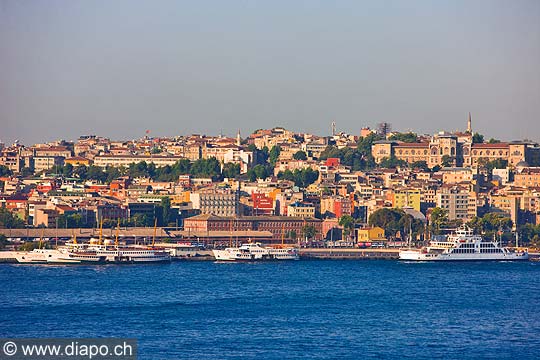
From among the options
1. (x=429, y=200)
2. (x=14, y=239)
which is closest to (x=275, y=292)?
(x=14, y=239)

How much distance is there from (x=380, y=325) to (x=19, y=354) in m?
5.40

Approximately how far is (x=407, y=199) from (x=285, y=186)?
16.4 feet

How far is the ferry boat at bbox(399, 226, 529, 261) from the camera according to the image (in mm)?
35219

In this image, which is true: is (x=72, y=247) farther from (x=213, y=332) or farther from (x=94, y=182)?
(x=94, y=182)

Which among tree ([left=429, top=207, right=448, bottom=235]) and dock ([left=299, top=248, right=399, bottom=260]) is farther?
tree ([left=429, top=207, right=448, bottom=235])

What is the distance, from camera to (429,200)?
4634 cm

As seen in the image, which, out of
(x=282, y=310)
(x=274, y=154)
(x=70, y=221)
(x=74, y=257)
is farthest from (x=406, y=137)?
(x=282, y=310)

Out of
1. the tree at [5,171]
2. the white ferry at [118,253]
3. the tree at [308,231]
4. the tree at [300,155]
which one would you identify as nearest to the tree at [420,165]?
the tree at [300,155]

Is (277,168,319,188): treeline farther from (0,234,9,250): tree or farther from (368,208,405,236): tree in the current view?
(0,234,9,250): tree

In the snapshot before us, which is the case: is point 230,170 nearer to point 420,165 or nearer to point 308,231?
point 420,165

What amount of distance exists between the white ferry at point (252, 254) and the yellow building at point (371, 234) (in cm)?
612

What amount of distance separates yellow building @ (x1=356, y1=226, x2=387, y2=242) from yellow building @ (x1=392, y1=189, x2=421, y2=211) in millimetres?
3748

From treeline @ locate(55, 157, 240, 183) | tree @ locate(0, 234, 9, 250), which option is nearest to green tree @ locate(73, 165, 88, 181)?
treeline @ locate(55, 157, 240, 183)

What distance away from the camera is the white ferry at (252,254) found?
35.1 m
